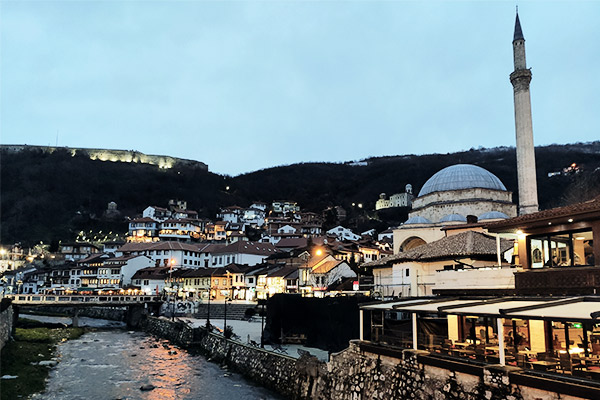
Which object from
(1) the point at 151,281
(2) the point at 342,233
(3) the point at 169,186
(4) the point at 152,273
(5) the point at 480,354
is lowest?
(5) the point at 480,354

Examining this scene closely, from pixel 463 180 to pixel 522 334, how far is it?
95.5 ft

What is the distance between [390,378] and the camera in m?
14.9

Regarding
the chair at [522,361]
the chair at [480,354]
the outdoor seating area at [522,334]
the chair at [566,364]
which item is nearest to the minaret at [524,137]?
the outdoor seating area at [522,334]

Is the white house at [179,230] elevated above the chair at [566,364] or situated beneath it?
elevated above

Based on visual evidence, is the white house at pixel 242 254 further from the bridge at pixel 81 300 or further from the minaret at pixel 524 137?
the minaret at pixel 524 137

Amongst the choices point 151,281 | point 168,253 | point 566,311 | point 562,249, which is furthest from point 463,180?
point 168,253

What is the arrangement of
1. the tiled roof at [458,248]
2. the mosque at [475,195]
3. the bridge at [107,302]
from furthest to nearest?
the bridge at [107,302] → the mosque at [475,195] → the tiled roof at [458,248]

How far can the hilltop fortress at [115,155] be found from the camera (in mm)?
173875

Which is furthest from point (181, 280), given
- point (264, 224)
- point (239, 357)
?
point (264, 224)

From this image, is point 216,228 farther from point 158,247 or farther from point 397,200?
point 397,200

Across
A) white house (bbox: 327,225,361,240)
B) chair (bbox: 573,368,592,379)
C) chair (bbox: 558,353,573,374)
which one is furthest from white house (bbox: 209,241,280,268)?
chair (bbox: 573,368,592,379)

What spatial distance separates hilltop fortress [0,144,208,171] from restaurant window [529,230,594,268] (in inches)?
6996

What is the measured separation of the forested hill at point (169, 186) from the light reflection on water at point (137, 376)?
94007mm

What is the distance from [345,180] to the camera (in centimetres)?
17962
